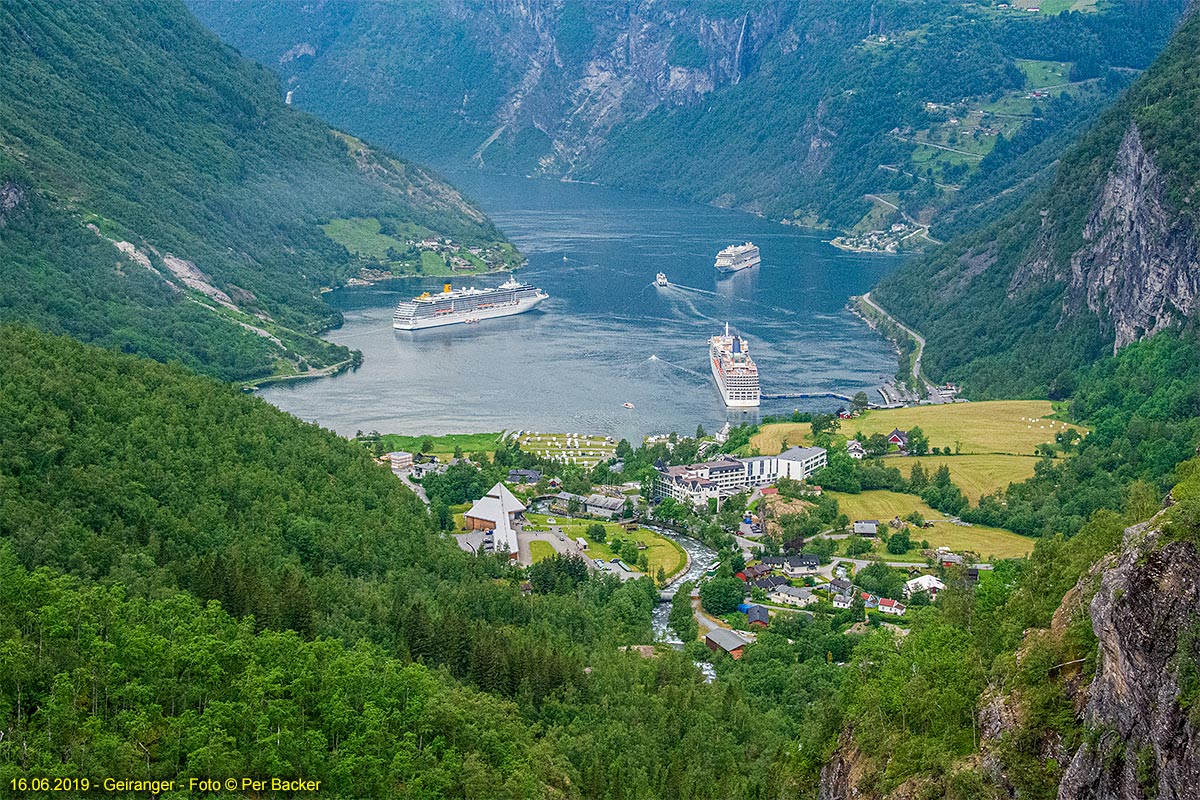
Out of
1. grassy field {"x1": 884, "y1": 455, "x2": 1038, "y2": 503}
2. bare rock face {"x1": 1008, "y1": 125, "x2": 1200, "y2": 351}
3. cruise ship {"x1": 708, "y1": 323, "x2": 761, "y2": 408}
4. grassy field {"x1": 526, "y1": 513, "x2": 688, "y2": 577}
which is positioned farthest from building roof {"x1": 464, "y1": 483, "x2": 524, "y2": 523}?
bare rock face {"x1": 1008, "y1": 125, "x2": 1200, "y2": 351}

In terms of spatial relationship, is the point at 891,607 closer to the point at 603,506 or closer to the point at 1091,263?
the point at 603,506

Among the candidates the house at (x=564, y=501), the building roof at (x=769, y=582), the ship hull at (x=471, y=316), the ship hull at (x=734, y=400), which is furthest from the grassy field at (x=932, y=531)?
the ship hull at (x=471, y=316)

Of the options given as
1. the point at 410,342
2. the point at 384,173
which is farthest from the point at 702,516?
the point at 384,173

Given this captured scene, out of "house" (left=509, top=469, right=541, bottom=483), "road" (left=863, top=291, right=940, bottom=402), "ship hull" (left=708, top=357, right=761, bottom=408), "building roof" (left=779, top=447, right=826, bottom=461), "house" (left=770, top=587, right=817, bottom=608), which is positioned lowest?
"house" (left=770, top=587, right=817, bottom=608)

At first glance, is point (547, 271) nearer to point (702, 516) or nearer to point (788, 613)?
point (702, 516)

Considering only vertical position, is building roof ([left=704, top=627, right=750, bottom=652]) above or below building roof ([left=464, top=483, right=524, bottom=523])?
below

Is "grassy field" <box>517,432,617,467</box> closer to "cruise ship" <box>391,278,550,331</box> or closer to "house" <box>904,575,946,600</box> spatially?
"house" <box>904,575,946,600</box>

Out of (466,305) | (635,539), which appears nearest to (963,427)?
(635,539)
